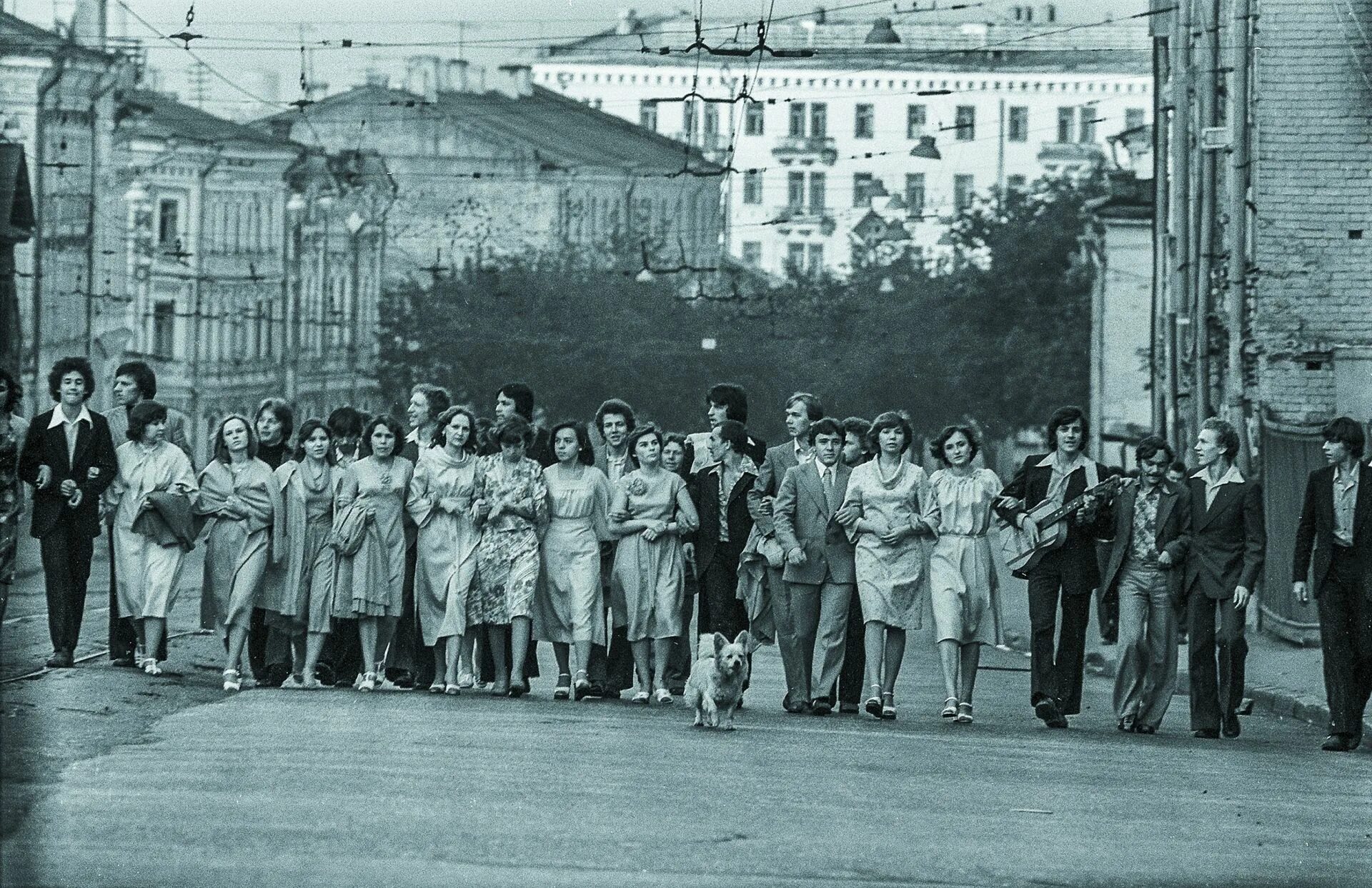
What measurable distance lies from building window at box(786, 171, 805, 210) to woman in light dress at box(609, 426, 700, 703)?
341 ft

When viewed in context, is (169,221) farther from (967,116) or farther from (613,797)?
(613,797)

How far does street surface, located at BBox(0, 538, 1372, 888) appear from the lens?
372 inches

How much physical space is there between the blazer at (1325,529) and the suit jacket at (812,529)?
2436mm

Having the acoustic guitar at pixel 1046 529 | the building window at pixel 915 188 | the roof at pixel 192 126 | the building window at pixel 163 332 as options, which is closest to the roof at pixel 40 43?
the roof at pixel 192 126

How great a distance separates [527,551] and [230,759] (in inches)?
160

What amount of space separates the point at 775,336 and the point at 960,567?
52916 millimetres

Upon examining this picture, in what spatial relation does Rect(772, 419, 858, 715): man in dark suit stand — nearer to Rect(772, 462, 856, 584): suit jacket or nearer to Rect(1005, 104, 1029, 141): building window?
Rect(772, 462, 856, 584): suit jacket

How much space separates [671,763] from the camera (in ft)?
40.7

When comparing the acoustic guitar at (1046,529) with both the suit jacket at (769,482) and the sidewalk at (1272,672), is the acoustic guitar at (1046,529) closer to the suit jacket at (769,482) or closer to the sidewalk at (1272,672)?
the sidewalk at (1272,672)

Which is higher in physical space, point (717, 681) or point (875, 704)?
point (717, 681)

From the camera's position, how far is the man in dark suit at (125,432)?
16.3m

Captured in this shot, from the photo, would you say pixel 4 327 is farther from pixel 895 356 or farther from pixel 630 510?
pixel 630 510

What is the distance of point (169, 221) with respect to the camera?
68.9 meters

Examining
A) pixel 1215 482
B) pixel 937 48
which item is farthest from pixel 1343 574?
pixel 937 48
